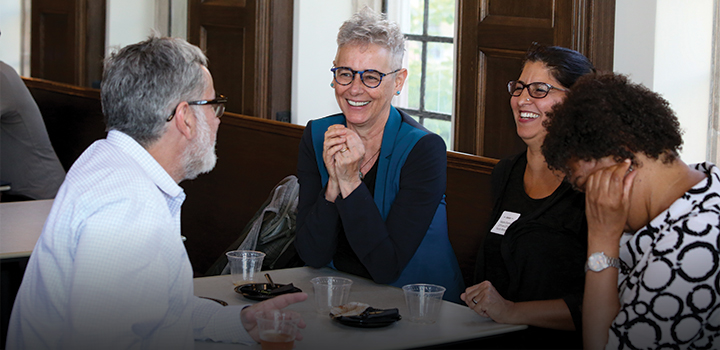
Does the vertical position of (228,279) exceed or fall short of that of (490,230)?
it falls short

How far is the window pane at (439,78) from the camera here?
13.4 feet

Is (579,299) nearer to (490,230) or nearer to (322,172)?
(490,230)

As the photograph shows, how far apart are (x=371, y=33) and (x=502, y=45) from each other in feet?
2.88

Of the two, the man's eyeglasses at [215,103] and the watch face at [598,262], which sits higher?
the man's eyeglasses at [215,103]

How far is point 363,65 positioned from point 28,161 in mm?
2778

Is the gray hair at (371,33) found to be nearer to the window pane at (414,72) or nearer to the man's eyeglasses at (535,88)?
the man's eyeglasses at (535,88)

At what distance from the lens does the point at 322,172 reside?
2436mm

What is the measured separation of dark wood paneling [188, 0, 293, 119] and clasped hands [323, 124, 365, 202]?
218 centimetres

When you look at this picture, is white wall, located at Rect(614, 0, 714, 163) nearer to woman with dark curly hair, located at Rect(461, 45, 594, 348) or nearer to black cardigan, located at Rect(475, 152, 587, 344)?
woman with dark curly hair, located at Rect(461, 45, 594, 348)

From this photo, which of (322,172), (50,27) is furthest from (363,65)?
(50,27)

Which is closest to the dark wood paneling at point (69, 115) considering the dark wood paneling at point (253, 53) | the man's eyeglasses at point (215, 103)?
the dark wood paneling at point (253, 53)

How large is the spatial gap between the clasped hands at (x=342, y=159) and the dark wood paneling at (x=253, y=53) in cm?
218

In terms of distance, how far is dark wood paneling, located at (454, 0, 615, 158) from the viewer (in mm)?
2627

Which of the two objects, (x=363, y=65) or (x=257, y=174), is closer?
(x=363, y=65)
